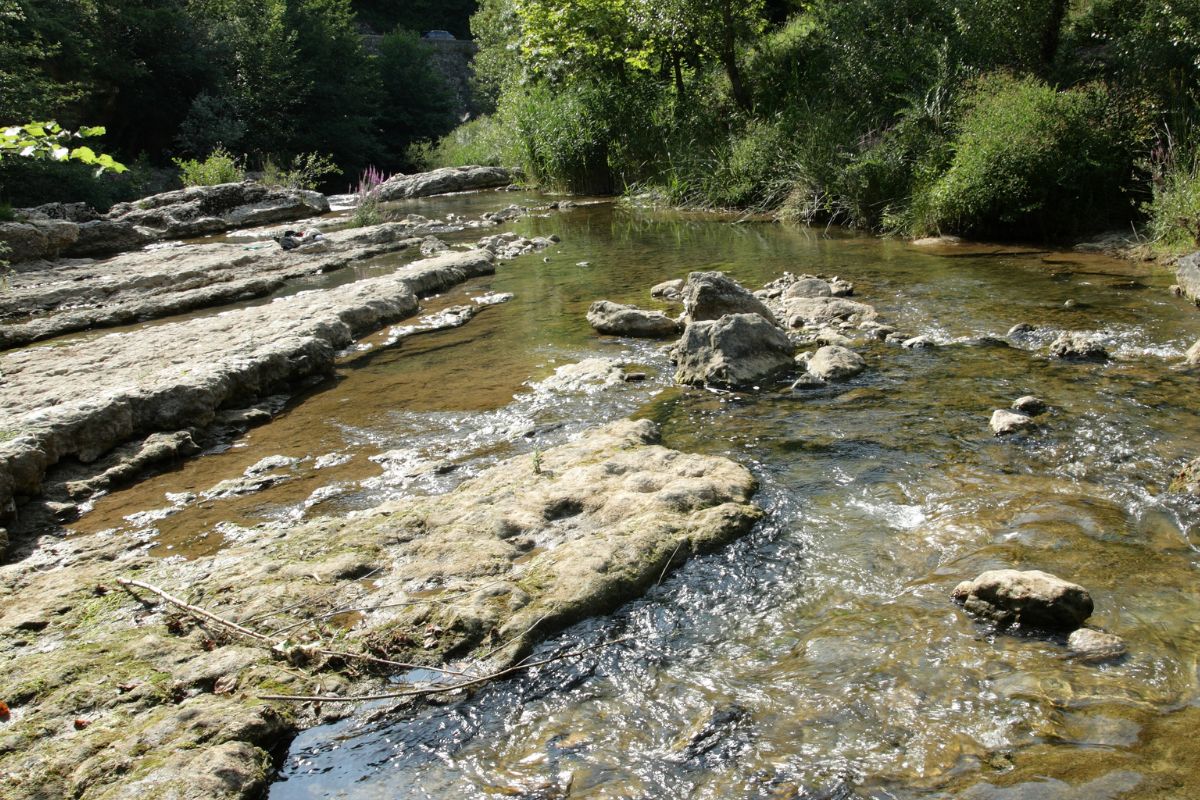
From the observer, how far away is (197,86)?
28672mm

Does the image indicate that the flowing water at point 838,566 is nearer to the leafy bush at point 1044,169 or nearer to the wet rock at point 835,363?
the wet rock at point 835,363

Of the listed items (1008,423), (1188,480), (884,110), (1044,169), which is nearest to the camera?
(1188,480)

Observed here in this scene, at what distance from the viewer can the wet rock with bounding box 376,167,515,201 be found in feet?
85.1

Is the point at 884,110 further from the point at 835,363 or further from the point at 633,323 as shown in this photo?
the point at 835,363

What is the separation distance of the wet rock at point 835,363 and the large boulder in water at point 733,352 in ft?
0.78

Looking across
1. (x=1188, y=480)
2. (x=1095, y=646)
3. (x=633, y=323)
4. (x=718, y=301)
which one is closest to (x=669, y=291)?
(x=633, y=323)

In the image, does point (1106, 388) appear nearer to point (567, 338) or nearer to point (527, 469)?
point (527, 469)

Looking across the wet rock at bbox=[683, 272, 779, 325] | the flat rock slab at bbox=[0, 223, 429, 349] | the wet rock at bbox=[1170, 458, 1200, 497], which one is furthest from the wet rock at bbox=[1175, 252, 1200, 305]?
the flat rock slab at bbox=[0, 223, 429, 349]

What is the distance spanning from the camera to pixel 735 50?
18969 mm

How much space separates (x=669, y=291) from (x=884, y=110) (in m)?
8.37

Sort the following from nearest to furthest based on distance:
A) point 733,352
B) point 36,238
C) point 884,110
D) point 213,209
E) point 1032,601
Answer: point 1032,601 < point 733,352 < point 36,238 < point 884,110 < point 213,209

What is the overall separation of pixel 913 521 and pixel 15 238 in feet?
48.9

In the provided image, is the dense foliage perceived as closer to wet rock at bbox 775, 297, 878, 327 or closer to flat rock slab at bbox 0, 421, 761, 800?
wet rock at bbox 775, 297, 878, 327

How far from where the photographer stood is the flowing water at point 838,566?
99.7 inches
